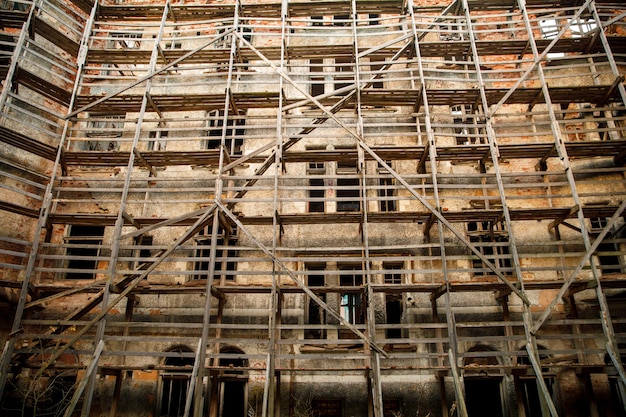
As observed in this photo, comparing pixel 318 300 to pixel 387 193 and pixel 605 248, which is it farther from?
pixel 605 248

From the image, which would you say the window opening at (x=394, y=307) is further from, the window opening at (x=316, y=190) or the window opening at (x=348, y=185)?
the window opening at (x=316, y=190)

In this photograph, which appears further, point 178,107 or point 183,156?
point 178,107

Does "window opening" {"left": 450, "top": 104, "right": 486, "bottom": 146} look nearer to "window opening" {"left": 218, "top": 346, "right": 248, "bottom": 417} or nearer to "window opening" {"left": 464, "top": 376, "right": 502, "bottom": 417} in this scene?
"window opening" {"left": 464, "top": 376, "right": 502, "bottom": 417}

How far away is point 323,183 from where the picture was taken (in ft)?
→ 43.2

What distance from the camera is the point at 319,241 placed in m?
12.2

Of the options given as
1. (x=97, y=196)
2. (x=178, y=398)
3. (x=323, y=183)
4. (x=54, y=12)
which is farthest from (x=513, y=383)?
(x=54, y=12)

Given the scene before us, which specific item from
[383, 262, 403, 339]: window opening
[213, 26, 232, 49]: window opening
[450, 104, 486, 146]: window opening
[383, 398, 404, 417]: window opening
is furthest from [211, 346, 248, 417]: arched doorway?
[213, 26, 232, 49]: window opening

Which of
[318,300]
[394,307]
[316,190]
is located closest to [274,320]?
[318,300]

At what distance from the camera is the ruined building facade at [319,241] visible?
9.98 m

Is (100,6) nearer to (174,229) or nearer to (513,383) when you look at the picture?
(174,229)

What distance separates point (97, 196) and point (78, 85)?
3.38 m

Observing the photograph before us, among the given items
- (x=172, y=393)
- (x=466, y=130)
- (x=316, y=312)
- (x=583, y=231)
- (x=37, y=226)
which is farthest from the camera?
(x=466, y=130)

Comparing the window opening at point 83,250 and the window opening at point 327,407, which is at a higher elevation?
the window opening at point 83,250

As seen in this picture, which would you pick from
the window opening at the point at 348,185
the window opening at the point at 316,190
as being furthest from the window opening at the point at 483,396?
the window opening at the point at 316,190
